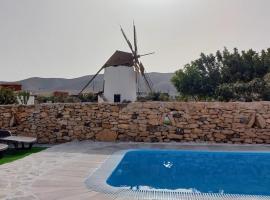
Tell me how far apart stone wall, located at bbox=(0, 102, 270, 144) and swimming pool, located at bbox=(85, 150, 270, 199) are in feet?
6.54

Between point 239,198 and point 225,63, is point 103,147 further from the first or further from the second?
point 225,63

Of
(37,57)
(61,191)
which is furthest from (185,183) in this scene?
(37,57)

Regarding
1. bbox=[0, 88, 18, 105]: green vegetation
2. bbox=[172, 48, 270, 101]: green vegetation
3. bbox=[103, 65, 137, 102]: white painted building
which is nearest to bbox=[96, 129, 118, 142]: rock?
bbox=[0, 88, 18, 105]: green vegetation

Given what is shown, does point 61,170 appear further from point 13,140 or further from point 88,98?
point 88,98

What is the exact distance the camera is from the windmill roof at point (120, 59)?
29125 mm

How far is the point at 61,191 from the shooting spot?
18.7 ft

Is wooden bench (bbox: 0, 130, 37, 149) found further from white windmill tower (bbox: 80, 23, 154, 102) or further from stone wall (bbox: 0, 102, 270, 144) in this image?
white windmill tower (bbox: 80, 23, 154, 102)

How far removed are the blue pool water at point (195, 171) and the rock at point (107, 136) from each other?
218cm

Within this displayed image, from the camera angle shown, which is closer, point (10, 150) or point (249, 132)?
point (10, 150)

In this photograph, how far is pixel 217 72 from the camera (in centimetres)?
3378

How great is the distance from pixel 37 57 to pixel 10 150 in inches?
401

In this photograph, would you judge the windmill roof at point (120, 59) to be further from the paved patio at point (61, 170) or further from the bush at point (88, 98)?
the paved patio at point (61, 170)

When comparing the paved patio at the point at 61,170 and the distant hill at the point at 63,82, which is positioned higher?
the distant hill at the point at 63,82

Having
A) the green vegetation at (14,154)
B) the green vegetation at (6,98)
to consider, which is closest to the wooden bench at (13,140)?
the green vegetation at (14,154)
